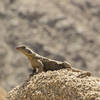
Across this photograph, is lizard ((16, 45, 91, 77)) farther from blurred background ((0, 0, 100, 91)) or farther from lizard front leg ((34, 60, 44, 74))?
→ blurred background ((0, 0, 100, 91))

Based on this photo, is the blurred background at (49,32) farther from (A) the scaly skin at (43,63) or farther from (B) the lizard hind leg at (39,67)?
(B) the lizard hind leg at (39,67)

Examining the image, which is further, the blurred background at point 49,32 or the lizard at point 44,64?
the blurred background at point 49,32

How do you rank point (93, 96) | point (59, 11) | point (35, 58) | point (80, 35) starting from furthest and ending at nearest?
point (59, 11) < point (80, 35) < point (35, 58) < point (93, 96)

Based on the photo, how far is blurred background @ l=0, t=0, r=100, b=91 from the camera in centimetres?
4250

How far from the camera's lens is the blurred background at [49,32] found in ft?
139

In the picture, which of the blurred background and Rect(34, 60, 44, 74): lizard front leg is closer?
Rect(34, 60, 44, 74): lizard front leg

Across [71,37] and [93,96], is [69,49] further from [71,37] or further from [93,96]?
[93,96]

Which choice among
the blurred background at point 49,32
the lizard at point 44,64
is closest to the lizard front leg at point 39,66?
the lizard at point 44,64

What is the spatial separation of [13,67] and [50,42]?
16.4 ft

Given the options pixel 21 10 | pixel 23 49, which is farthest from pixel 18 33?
pixel 23 49

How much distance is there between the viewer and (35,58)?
35.4 feet

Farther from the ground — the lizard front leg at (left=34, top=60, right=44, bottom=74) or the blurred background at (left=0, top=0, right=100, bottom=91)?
the blurred background at (left=0, top=0, right=100, bottom=91)

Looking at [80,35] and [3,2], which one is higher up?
[3,2]

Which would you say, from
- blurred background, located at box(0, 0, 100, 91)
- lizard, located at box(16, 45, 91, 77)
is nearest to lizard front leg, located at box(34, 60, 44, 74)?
lizard, located at box(16, 45, 91, 77)
